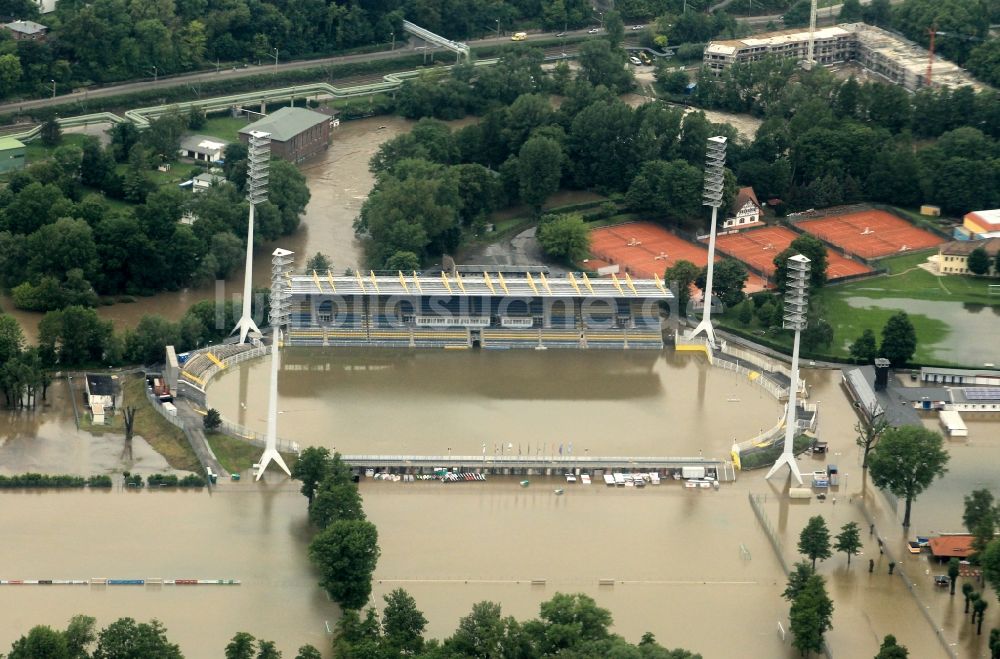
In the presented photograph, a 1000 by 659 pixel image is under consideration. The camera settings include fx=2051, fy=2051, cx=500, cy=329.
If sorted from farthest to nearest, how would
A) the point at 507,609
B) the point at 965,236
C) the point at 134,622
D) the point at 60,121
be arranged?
the point at 60,121 → the point at 965,236 → the point at 507,609 → the point at 134,622

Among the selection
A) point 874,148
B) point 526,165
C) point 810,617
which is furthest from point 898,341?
point 810,617

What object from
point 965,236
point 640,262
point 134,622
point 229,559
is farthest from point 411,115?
point 134,622

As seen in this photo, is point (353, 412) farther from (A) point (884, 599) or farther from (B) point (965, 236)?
(B) point (965, 236)

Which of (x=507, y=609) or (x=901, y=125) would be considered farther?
(x=901, y=125)

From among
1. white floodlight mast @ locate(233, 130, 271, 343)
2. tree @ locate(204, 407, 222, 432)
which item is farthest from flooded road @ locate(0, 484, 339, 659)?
white floodlight mast @ locate(233, 130, 271, 343)

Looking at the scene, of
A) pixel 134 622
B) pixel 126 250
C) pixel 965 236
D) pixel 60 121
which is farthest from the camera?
pixel 60 121

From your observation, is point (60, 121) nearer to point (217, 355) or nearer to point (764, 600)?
point (217, 355)
